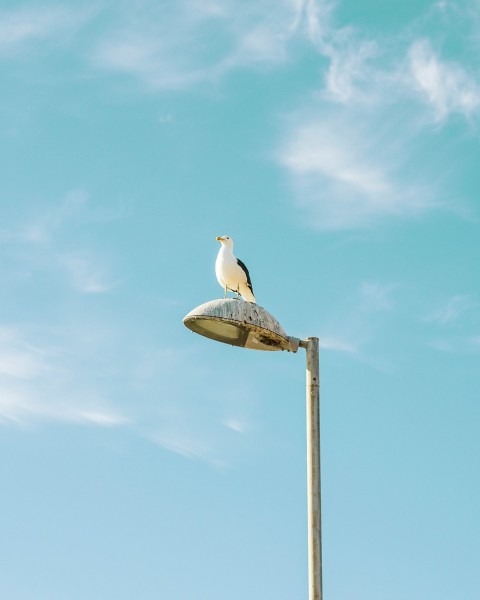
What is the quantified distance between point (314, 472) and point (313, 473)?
0.04 feet

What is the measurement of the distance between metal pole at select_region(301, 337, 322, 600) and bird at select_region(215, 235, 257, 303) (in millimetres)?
6001

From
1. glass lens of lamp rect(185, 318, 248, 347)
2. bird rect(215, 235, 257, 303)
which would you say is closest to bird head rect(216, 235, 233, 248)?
bird rect(215, 235, 257, 303)

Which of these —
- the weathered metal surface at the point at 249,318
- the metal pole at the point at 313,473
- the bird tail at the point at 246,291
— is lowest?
the metal pole at the point at 313,473

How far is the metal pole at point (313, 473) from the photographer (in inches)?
377

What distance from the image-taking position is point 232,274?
1673cm

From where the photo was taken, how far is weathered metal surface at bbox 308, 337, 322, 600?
9.59 metres

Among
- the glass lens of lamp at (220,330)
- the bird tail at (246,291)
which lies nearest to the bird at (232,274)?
the bird tail at (246,291)

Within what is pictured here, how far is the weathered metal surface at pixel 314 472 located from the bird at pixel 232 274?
6005 mm

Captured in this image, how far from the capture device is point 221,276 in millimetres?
16812

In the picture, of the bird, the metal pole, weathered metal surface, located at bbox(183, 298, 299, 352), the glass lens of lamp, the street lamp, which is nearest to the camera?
the metal pole

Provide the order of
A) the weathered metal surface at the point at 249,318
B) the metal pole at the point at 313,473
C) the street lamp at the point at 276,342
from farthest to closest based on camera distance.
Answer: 1. the weathered metal surface at the point at 249,318
2. the street lamp at the point at 276,342
3. the metal pole at the point at 313,473

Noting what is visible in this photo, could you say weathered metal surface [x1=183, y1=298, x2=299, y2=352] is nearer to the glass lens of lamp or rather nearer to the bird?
the glass lens of lamp

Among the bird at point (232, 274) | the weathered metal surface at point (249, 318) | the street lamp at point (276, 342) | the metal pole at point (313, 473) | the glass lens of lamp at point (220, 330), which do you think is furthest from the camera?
the bird at point (232, 274)

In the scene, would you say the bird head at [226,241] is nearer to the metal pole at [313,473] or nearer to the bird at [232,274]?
the bird at [232,274]
